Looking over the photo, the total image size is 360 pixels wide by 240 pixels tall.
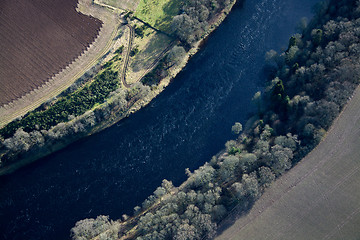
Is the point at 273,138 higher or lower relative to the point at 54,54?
lower

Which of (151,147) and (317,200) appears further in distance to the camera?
(151,147)

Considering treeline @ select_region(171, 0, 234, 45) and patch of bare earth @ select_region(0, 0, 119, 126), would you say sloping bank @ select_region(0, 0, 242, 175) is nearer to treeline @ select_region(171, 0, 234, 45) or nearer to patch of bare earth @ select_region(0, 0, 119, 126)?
treeline @ select_region(171, 0, 234, 45)

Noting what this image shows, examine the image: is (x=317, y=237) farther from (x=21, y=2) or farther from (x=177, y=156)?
(x=21, y=2)

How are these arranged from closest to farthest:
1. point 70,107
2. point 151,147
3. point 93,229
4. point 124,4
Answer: point 93,229 < point 151,147 < point 70,107 < point 124,4

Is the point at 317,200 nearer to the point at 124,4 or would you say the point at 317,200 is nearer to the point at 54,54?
the point at 124,4

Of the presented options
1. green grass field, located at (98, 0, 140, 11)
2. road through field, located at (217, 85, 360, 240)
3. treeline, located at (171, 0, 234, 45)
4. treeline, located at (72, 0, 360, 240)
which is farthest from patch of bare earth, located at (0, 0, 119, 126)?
road through field, located at (217, 85, 360, 240)

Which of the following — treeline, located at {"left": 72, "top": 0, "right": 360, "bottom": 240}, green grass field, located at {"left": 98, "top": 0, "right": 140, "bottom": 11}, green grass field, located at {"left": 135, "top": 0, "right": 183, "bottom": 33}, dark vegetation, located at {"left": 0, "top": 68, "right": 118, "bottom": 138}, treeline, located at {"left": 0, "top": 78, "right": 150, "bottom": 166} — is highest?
green grass field, located at {"left": 98, "top": 0, "right": 140, "bottom": 11}

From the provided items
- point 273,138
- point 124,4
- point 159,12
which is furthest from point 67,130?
point 273,138
